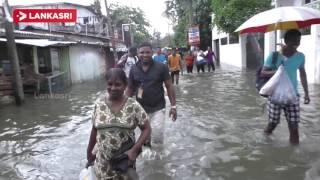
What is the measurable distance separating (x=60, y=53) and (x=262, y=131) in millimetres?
15005

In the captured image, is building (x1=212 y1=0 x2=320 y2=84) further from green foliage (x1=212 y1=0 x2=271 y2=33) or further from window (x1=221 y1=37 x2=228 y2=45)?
green foliage (x1=212 y1=0 x2=271 y2=33)

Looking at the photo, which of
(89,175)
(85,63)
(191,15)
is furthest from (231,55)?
(89,175)

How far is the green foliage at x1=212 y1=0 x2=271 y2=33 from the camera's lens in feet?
63.2

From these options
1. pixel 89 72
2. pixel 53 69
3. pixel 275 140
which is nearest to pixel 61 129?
pixel 275 140

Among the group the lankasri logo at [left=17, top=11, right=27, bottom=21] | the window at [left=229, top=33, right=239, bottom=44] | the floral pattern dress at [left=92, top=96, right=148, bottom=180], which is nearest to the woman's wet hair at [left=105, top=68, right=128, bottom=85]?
the floral pattern dress at [left=92, top=96, right=148, bottom=180]

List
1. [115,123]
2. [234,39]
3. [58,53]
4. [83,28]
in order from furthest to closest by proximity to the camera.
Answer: [83,28] → [234,39] → [58,53] → [115,123]

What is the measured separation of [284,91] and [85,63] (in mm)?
20832

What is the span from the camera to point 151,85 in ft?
18.6

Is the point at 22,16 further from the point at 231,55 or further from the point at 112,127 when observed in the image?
the point at 231,55

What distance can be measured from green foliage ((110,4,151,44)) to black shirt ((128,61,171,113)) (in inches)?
1891

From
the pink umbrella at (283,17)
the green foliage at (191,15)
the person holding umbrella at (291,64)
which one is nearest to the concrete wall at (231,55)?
the green foliage at (191,15)

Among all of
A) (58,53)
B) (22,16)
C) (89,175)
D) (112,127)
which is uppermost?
(22,16)

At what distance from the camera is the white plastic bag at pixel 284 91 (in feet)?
18.4

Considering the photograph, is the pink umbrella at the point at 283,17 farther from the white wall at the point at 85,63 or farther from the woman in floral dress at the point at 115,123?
the white wall at the point at 85,63
